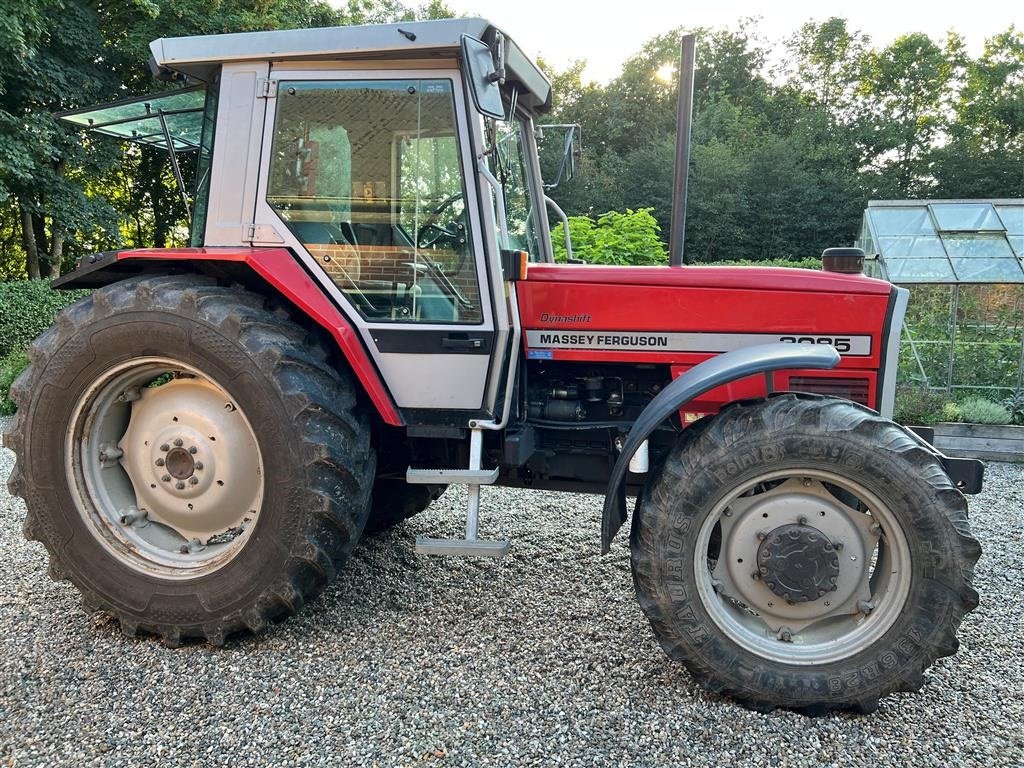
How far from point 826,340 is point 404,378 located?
175 centimetres

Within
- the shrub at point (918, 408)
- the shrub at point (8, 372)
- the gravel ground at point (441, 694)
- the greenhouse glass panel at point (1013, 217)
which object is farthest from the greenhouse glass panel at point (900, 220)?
the shrub at point (8, 372)

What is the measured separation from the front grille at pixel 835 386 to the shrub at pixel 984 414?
534 centimetres

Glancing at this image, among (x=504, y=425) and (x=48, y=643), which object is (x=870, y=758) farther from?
(x=48, y=643)

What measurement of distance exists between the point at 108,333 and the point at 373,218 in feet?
3.72

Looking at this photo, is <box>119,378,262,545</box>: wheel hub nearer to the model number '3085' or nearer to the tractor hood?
the tractor hood

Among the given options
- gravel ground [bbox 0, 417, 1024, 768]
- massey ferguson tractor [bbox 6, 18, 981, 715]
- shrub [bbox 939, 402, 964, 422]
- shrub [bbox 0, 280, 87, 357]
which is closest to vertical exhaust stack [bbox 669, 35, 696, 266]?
massey ferguson tractor [bbox 6, 18, 981, 715]

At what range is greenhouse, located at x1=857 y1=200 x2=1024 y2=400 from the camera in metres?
8.25

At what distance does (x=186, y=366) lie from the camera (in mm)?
2814

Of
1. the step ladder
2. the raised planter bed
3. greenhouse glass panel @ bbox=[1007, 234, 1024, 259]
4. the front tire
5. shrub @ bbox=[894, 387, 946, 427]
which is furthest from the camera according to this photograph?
greenhouse glass panel @ bbox=[1007, 234, 1024, 259]

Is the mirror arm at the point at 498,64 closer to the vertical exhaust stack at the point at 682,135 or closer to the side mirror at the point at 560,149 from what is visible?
the vertical exhaust stack at the point at 682,135

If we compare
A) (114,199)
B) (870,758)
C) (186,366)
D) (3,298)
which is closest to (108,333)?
(186,366)

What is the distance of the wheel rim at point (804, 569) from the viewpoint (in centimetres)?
246

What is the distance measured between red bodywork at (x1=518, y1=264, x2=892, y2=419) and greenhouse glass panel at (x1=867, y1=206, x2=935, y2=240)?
7115 millimetres

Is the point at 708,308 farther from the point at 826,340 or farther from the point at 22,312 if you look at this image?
the point at 22,312
